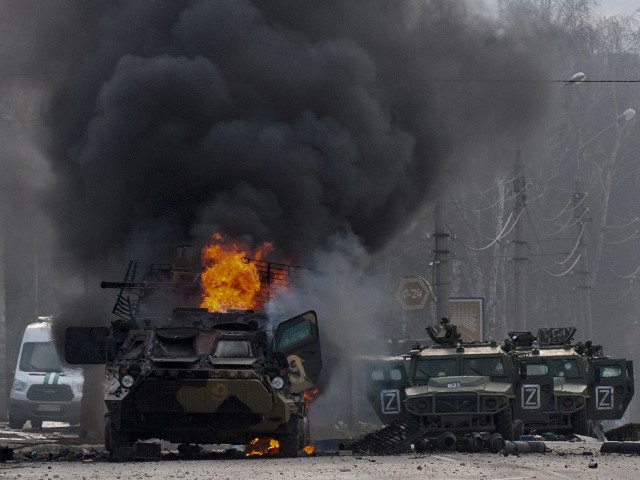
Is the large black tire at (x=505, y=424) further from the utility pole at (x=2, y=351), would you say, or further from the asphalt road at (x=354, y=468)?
the utility pole at (x=2, y=351)

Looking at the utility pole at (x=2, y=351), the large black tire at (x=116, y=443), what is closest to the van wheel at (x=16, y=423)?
the utility pole at (x=2, y=351)

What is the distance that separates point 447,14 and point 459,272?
31121 millimetres

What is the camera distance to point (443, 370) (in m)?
23.5

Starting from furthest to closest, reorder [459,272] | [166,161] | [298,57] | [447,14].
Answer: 1. [459,272]
2. [447,14]
3. [298,57]
4. [166,161]

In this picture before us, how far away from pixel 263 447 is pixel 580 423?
742 cm

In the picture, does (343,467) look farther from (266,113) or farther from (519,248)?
(519,248)

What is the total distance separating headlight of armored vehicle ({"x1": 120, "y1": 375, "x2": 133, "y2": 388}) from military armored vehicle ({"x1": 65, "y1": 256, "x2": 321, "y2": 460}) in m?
0.01

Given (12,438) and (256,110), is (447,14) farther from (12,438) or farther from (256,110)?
(12,438)

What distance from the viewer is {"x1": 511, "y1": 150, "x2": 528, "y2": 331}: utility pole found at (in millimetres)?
35938

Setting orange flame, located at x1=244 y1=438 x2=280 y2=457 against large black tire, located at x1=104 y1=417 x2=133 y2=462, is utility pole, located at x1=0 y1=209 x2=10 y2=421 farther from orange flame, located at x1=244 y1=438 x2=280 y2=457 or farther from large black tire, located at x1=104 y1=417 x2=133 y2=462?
large black tire, located at x1=104 y1=417 x2=133 y2=462

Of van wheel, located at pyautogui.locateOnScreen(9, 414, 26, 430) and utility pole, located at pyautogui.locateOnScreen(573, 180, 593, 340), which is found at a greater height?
utility pole, located at pyautogui.locateOnScreen(573, 180, 593, 340)

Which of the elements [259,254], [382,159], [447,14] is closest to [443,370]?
[259,254]

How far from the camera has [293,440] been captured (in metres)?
18.5

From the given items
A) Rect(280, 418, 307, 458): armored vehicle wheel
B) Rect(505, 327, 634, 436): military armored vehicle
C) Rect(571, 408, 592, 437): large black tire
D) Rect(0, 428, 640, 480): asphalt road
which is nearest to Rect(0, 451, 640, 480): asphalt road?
Rect(0, 428, 640, 480): asphalt road
